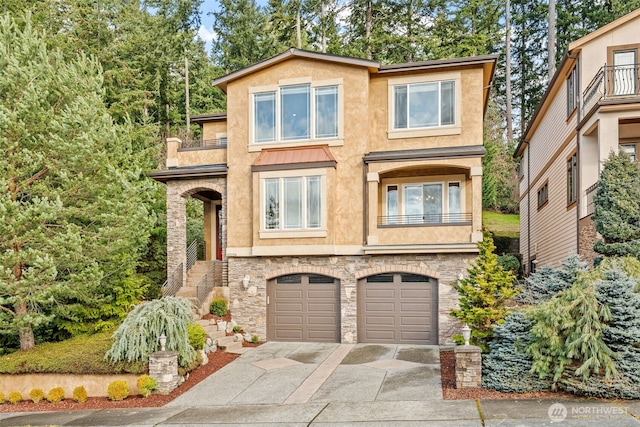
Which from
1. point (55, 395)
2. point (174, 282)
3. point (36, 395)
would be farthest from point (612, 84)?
point (36, 395)

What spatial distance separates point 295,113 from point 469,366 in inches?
385

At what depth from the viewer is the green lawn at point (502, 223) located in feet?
99.0

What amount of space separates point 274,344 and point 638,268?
10.2m

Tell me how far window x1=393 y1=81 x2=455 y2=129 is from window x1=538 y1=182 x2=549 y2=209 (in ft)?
26.6

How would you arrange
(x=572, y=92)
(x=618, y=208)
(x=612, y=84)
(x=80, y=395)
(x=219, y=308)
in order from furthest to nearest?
(x=572, y=92)
(x=219, y=308)
(x=612, y=84)
(x=618, y=208)
(x=80, y=395)

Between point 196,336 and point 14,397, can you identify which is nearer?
point 14,397

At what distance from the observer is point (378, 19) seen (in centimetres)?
3241

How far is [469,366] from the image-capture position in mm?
10055

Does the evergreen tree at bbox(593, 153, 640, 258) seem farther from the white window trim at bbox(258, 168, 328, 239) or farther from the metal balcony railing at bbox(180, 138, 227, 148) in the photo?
the metal balcony railing at bbox(180, 138, 227, 148)

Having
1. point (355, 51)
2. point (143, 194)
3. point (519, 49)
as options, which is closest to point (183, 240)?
point (143, 194)

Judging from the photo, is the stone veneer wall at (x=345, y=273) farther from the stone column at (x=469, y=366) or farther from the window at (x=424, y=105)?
the stone column at (x=469, y=366)

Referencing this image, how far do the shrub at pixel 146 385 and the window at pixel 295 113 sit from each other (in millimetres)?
8297

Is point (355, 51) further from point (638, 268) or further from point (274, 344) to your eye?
point (638, 268)

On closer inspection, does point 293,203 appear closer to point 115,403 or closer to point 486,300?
point 486,300
